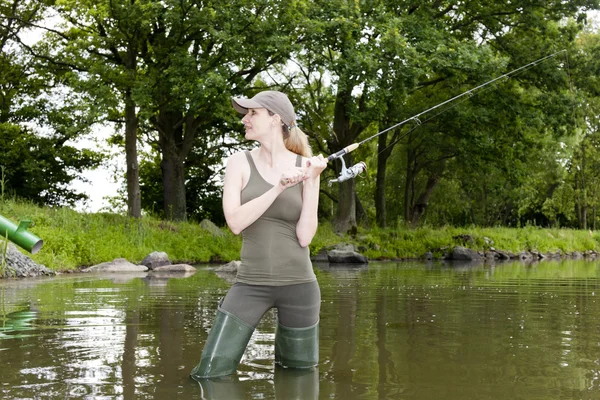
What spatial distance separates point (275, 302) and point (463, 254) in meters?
26.4

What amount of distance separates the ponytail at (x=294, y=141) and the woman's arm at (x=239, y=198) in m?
0.33

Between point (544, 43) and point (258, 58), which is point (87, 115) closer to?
point (258, 58)

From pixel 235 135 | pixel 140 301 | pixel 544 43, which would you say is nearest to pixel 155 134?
pixel 235 135

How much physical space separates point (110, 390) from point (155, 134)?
3373cm

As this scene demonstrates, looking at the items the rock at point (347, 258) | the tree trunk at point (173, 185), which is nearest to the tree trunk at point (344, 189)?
the rock at point (347, 258)

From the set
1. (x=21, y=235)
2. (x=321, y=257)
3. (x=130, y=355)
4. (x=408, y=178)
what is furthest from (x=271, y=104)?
(x=408, y=178)

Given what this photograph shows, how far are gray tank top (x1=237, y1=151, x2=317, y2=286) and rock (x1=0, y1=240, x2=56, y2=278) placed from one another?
11.2 metres

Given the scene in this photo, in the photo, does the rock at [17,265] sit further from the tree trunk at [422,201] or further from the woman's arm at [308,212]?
the tree trunk at [422,201]

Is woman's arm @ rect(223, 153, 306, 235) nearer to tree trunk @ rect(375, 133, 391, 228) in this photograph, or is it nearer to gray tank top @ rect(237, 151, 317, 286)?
gray tank top @ rect(237, 151, 317, 286)

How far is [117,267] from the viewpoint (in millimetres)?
19125

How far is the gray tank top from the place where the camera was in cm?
509

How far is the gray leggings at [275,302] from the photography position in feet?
16.8

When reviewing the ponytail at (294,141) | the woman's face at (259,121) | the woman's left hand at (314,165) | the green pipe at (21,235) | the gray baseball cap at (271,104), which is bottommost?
the green pipe at (21,235)

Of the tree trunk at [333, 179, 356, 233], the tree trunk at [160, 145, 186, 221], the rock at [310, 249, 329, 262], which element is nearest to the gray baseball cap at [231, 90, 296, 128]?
the rock at [310, 249, 329, 262]
